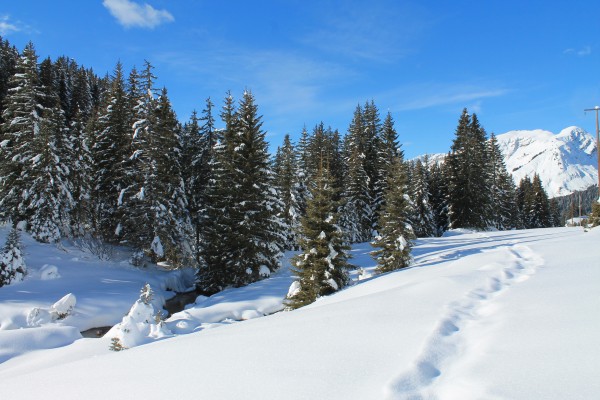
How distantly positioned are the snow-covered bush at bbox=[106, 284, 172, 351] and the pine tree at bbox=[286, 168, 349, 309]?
5404mm

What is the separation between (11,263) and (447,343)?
22.4 metres

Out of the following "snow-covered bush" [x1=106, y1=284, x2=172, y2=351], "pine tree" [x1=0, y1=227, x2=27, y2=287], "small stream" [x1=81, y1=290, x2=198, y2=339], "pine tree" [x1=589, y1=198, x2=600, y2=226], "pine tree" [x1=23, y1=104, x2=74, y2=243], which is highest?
"pine tree" [x1=23, y1=104, x2=74, y2=243]

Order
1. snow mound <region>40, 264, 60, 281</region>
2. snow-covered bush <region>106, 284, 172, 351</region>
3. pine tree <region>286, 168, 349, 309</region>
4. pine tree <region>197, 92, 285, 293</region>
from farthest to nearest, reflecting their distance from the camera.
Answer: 1. pine tree <region>197, 92, 285, 293</region>
2. snow mound <region>40, 264, 60, 281</region>
3. pine tree <region>286, 168, 349, 309</region>
4. snow-covered bush <region>106, 284, 172, 351</region>

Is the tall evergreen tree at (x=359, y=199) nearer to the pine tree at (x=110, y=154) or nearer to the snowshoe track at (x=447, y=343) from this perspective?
the pine tree at (x=110, y=154)

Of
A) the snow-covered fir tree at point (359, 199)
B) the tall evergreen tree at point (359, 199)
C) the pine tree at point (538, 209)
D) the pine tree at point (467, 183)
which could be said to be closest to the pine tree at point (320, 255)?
the tall evergreen tree at point (359, 199)

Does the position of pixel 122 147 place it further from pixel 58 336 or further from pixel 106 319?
pixel 58 336

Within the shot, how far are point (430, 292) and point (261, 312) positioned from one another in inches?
427

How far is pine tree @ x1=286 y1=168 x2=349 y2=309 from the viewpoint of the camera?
45.7 ft

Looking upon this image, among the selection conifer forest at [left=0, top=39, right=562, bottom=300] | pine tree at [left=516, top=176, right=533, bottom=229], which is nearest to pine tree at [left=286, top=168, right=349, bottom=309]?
conifer forest at [left=0, top=39, right=562, bottom=300]

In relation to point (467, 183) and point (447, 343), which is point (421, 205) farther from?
point (447, 343)

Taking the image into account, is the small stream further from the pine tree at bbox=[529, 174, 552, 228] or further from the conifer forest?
the pine tree at bbox=[529, 174, 552, 228]

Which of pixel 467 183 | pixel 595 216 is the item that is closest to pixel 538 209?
pixel 467 183

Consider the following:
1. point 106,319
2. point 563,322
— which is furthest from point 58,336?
point 563,322

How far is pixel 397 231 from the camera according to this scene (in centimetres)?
1761
